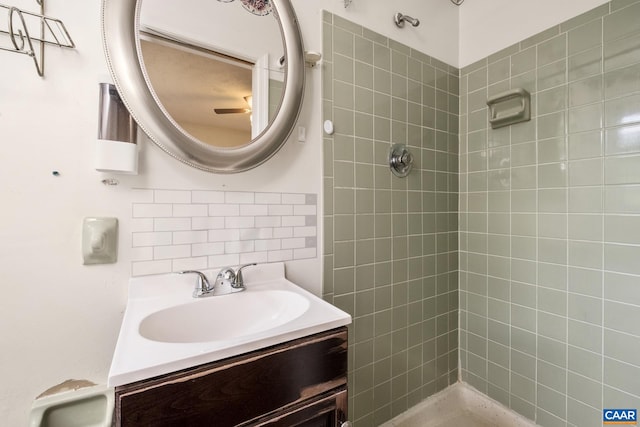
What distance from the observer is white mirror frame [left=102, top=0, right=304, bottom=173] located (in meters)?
0.79

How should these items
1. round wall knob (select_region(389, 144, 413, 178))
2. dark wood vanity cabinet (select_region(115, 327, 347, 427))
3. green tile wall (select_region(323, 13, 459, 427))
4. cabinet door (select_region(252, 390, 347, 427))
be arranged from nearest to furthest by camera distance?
dark wood vanity cabinet (select_region(115, 327, 347, 427)) < cabinet door (select_region(252, 390, 347, 427)) < green tile wall (select_region(323, 13, 459, 427)) < round wall knob (select_region(389, 144, 413, 178))

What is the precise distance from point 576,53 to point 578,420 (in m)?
1.67

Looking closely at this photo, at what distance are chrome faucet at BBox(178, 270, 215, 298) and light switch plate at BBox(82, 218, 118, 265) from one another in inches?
8.3

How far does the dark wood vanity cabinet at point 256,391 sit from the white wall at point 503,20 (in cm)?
174

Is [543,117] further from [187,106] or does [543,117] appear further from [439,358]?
[187,106]

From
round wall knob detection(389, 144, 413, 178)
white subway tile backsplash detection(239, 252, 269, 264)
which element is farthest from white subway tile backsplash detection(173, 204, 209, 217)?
round wall knob detection(389, 144, 413, 178)

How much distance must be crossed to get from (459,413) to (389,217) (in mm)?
1224

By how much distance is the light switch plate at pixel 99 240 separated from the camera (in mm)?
792

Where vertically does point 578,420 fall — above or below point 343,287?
below

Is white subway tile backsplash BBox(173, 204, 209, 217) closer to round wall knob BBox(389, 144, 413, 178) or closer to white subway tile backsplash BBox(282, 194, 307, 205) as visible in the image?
white subway tile backsplash BBox(282, 194, 307, 205)

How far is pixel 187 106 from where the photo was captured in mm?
907

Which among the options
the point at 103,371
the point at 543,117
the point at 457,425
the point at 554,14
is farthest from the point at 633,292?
the point at 103,371

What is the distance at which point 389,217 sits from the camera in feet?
4.57

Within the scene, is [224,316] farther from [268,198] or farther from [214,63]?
[214,63]
